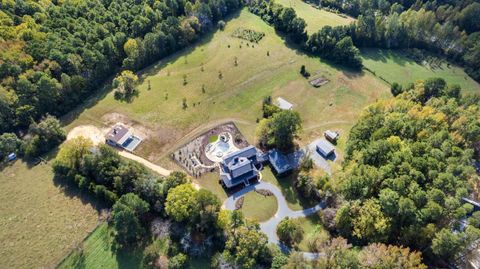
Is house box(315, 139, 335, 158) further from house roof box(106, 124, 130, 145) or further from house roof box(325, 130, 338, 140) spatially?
house roof box(106, 124, 130, 145)

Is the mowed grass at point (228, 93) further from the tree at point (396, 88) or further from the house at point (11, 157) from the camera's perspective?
the house at point (11, 157)

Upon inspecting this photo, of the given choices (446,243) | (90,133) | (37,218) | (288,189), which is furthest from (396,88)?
(37,218)

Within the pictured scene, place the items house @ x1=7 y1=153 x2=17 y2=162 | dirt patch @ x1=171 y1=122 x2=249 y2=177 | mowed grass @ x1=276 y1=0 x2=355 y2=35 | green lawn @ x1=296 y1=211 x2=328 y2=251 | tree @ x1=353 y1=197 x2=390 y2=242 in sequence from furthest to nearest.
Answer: mowed grass @ x1=276 y1=0 x2=355 y2=35
house @ x1=7 y1=153 x2=17 y2=162
dirt patch @ x1=171 y1=122 x2=249 y2=177
green lawn @ x1=296 y1=211 x2=328 y2=251
tree @ x1=353 y1=197 x2=390 y2=242

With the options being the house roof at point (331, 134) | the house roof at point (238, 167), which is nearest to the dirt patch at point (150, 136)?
the house roof at point (238, 167)

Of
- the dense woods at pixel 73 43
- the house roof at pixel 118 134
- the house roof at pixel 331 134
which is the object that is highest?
the dense woods at pixel 73 43

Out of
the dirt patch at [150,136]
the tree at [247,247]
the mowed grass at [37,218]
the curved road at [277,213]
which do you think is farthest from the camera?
the dirt patch at [150,136]

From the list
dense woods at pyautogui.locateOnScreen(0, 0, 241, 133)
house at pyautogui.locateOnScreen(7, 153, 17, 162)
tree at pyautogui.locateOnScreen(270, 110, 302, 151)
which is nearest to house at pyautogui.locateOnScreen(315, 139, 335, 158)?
tree at pyautogui.locateOnScreen(270, 110, 302, 151)

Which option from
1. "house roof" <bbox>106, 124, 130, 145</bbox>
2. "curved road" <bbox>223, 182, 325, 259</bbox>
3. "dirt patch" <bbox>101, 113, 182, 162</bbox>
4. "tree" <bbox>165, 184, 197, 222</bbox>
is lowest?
"curved road" <bbox>223, 182, 325, 259</bbox>
